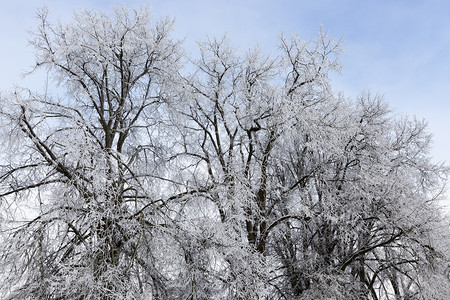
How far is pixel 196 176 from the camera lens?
10.7 meters

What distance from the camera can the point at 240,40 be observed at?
11.5m

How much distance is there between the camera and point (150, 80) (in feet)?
33.1

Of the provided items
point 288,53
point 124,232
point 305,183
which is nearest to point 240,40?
point 288,53

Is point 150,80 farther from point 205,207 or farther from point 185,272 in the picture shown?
point 185,272

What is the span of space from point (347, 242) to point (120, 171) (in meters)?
6.67

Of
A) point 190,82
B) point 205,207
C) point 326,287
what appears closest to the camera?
point 205,207

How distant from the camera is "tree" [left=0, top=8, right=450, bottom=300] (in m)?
6.45

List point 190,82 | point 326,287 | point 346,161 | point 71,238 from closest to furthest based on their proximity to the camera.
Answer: point 71,238
point 326,287
point 190,82
point 346,161

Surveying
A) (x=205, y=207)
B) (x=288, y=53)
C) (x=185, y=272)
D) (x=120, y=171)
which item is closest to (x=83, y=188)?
(x=120, y=171)

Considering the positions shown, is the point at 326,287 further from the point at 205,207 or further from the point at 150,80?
the point at 150,80

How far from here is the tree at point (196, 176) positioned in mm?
6445

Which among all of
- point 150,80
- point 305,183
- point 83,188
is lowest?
point 83,188

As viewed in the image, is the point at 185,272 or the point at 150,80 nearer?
the point at 185,272

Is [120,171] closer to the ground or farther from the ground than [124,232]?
farther from the ground
